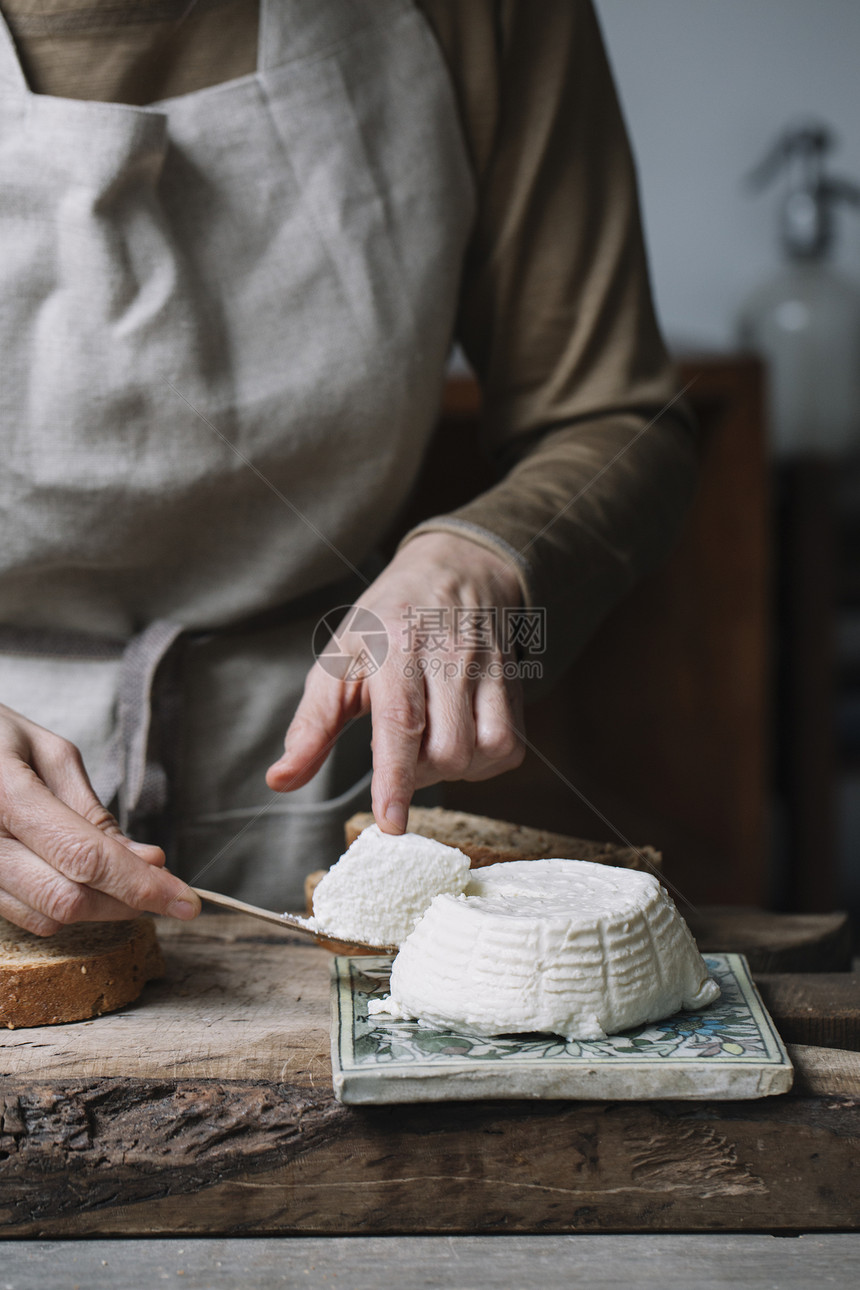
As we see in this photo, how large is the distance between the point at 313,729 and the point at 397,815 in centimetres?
7

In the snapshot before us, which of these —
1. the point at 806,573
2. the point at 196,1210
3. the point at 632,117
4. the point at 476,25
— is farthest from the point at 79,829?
the point at 632,117

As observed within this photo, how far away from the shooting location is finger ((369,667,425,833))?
537mm

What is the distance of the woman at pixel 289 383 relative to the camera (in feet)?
2.10

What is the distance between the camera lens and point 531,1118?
1.44 ft

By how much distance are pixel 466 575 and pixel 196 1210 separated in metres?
0.35

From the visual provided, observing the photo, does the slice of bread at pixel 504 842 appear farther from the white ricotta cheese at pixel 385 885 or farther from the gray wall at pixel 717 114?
the gray wall at pixel 717 114

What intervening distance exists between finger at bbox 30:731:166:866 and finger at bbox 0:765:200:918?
0.09ft

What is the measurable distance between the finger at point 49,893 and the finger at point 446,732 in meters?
0.17

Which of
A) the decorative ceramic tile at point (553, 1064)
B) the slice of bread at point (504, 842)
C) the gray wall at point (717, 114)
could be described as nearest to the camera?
the decorative ceramic tile at point (553, 1064)

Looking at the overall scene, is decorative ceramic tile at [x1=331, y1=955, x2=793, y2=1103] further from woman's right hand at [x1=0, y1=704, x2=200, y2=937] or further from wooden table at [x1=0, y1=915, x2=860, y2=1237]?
woman's right hand at [x1=0, y1=704, x2=200, y2=937]

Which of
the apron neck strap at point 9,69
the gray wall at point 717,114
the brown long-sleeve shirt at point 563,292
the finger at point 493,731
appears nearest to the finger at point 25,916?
the finger at point 493,731

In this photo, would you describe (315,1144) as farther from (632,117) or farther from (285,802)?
(632,117)

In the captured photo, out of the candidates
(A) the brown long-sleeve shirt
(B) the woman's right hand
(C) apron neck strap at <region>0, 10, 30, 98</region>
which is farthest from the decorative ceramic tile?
(C) apron neck strap at <region>0, 10, 30, 98</region>

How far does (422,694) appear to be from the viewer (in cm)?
57
